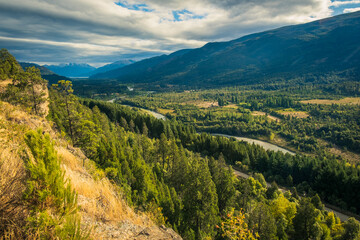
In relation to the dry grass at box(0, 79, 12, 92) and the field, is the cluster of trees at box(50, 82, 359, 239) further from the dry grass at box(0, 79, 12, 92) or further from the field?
the field

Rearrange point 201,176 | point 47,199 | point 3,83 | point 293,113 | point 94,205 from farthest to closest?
point 293,113, point 201,176, point 3,83, point 94,205, point 47,199

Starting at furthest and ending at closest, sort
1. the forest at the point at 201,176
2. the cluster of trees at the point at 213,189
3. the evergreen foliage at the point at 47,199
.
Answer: the cluster of trees at the point at 213,189 → the forest at the point at 201,176 → the evergreen foliage at the point at 47,199

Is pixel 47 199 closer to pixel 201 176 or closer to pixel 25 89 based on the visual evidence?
pixel 201 176

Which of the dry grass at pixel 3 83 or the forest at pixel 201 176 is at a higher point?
the dry grass at pixel 3 83

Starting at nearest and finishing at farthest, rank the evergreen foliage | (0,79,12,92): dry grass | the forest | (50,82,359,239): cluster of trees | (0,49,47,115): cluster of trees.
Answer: the evergreen foliage → the forest → (50,82,359,239): cluster of trees → (0,49,47,115): cluster of trees → (0,79,12,92): dry grass

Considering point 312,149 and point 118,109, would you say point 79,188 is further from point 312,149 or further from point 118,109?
point 312,149

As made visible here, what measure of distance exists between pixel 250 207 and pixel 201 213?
55.7 ft

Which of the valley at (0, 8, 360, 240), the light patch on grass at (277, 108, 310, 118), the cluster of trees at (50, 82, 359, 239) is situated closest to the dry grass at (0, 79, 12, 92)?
the valley at (0, 8, 360, 240)

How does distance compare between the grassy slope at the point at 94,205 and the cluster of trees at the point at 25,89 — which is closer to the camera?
the grassy slope at the point at 94,205

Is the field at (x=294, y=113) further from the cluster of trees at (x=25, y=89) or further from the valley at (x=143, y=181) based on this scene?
the cluster of trees at (x=25, y=89)

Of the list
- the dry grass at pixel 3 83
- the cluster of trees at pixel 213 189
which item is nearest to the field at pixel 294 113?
the cluster of trees at pixel 213 189

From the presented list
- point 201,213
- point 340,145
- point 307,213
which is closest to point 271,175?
point 307,213

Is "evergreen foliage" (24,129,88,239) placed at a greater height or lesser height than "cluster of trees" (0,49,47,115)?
lesser

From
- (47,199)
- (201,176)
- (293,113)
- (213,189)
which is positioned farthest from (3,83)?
(293,113)
